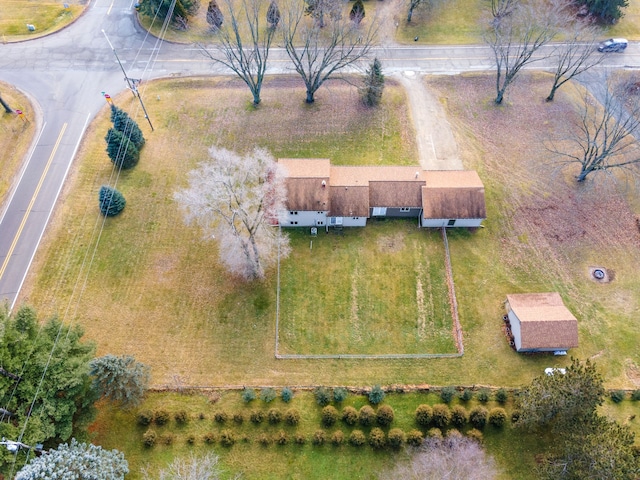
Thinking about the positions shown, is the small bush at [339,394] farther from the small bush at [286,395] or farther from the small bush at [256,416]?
the small bush at [256,416]

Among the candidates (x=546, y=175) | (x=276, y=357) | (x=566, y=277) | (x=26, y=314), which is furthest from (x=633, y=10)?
(x=26, y=314)

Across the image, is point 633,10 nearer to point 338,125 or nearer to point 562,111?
point 562,111

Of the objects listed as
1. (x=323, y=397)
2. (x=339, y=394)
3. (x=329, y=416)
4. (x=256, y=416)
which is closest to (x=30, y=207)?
(x=256, y=416)

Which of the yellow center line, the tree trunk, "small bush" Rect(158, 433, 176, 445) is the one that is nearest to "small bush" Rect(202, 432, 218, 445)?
"small bush" Rect(158, 433, 176, 445)

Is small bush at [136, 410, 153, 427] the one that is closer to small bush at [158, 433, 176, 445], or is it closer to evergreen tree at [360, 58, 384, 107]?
small bush at [158, 433, 176, 445]

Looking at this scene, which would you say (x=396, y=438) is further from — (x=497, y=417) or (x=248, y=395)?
(x=248, y=395)

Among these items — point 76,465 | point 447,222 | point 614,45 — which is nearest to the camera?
point 76,465

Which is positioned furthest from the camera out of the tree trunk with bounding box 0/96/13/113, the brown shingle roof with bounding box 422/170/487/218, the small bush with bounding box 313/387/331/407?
the tree trunk with bounding box 0/96/13/113
